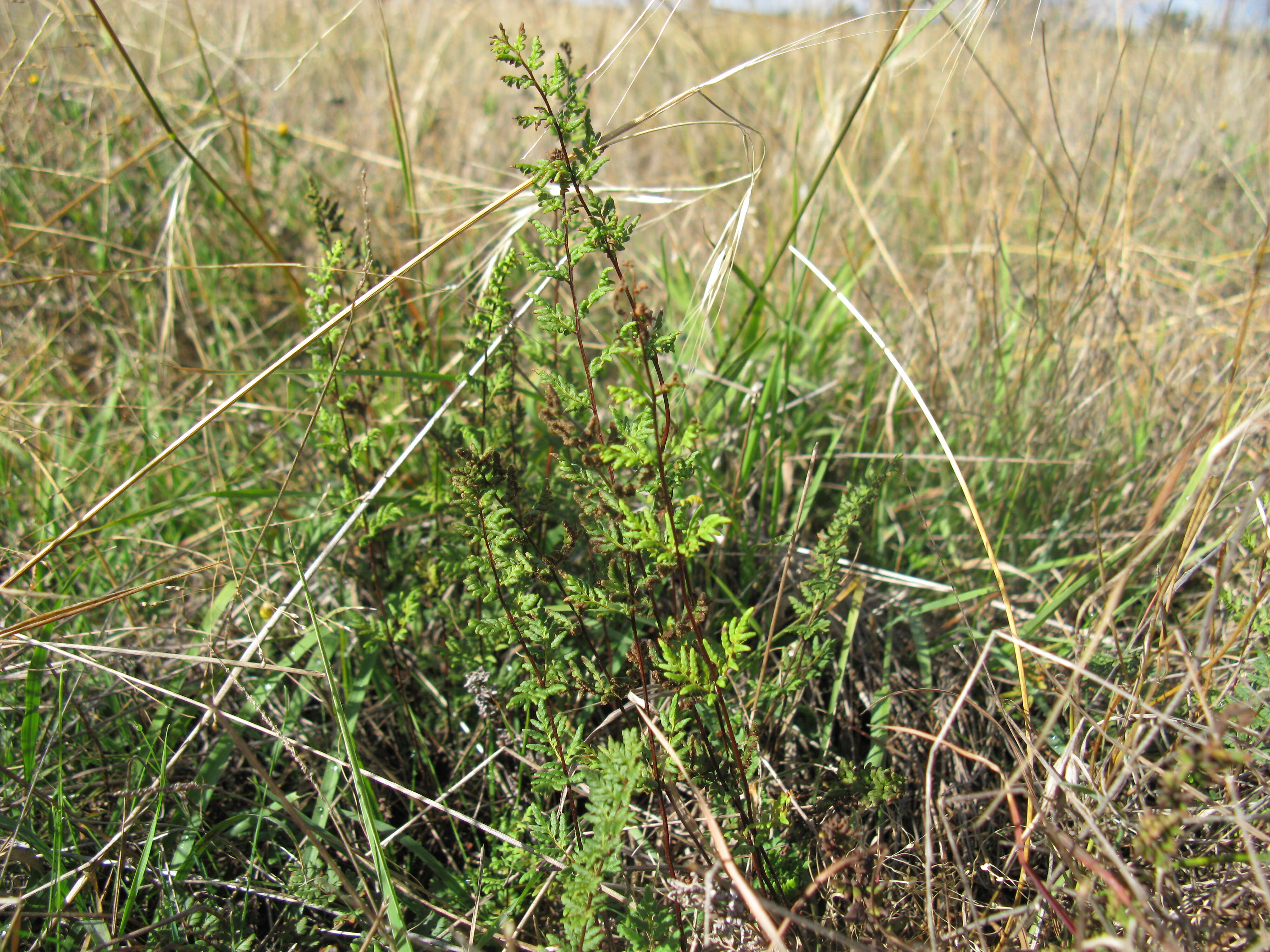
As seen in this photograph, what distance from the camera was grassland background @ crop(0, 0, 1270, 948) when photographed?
1102mm

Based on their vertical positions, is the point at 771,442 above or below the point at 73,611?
above

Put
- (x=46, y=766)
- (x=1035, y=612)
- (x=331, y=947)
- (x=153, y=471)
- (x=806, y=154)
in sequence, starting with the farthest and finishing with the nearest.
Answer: (x=806, y=154)
(x=153, y=471)
(x=1035, y=612)
(x=46, y=766)
(x=331, y=947)

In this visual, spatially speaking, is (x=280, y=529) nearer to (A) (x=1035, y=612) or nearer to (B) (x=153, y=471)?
(B) (x=153, y=471)

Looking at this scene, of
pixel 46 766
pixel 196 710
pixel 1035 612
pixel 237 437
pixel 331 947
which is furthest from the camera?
pixel 237 437

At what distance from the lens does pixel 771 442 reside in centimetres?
161

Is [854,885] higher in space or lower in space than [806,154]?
lower

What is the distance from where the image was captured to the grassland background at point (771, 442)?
1.10 meters

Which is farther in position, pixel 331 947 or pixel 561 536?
pixel 561 536

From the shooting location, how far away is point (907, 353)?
6.71 ft

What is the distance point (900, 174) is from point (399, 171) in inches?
86.2

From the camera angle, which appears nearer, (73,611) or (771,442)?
(73,611)

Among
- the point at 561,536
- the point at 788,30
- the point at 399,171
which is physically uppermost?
the point at 788,30

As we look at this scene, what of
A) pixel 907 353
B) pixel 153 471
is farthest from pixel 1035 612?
pixel 153 471

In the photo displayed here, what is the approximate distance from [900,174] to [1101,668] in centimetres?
249
